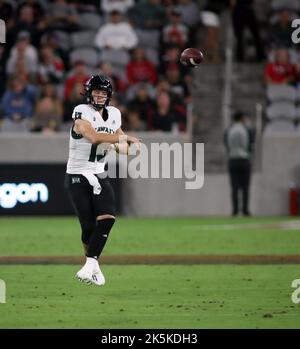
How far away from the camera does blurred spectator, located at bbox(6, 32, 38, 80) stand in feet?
80.1

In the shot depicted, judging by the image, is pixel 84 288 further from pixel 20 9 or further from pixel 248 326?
pixel 20 9

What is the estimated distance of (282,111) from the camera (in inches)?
975

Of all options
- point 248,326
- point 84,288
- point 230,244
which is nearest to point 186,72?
point 230,244

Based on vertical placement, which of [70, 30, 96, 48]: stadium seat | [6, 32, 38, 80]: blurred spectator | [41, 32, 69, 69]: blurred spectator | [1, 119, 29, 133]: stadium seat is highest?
[70, 30, 96, 48]: stadium seat

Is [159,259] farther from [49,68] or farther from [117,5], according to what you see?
[117,5]

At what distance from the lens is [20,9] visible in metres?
25.7

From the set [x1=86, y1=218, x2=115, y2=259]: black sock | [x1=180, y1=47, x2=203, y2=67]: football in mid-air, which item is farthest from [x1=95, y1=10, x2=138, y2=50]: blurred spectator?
[x1=86, y1=218, x2=115, y2=259]: black sock

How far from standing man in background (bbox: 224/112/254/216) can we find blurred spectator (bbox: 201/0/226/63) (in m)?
2.67

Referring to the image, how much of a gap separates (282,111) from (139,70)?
3241 mm

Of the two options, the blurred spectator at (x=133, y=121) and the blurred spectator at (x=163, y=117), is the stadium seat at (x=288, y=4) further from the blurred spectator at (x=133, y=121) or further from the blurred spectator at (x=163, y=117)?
the blurred spectator at (x=133, y=121)

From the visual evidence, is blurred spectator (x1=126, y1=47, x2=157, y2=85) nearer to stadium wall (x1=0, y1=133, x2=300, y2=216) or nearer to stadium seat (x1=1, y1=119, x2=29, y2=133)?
stadium wall (x1=0, y1=133, x2=300, y2=216)

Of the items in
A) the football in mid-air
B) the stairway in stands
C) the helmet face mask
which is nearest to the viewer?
the helmet face mask

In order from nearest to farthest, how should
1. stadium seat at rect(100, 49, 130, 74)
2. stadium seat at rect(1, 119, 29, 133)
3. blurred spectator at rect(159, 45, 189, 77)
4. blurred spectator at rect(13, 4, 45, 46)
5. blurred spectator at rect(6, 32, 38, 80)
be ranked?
stadium seat at rect(1, 119, 29, 133), blurred spectator at rect(6, 32, 38, 80), blurred spectator at rect(159, 45, 189, 77), stadium seat at rect(100, 49, 130, 74), blurred spectator at rect(13, 4, 45, 46)
